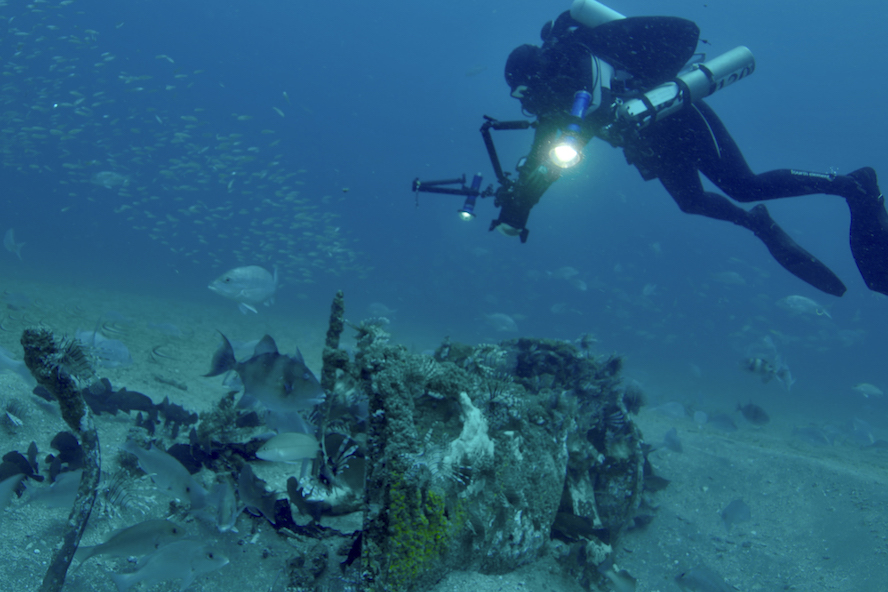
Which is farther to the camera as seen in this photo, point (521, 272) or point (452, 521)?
point (521, 272)

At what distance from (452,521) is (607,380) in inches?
124

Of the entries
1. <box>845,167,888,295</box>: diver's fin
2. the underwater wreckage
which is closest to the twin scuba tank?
<box>845,167,888,295</box>: diver's fin

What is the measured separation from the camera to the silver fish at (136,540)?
85.1 inches

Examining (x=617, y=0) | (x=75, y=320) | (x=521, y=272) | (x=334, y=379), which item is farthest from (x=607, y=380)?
(x=521, y=272)

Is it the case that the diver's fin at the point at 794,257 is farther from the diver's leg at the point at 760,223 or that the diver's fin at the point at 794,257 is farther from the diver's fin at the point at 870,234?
the diver's fin at the point at 870,234

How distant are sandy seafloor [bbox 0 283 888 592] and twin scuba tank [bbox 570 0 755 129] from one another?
424 centimetres

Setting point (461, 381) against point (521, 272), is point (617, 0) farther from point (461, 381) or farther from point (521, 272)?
point (461, 381)

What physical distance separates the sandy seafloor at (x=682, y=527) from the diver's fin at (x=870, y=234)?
2339 mm

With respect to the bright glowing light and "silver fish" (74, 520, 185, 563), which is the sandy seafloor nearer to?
"silver fish" (74, 520, 185, 563)

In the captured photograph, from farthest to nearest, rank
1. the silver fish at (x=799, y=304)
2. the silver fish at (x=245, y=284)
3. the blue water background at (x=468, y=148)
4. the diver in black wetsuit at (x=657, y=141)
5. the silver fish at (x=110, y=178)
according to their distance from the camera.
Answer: the blue water background at (x=468, y=148) < the silver fish at (x=110, y=178) < the silver fish at (x=799, y=304) < the silver fish at (x=245, y=284) < the diver in black wetsuit at (x=657, y=141)

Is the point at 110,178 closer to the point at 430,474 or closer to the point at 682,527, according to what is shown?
the point at 430,474

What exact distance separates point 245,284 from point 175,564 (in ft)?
19.2

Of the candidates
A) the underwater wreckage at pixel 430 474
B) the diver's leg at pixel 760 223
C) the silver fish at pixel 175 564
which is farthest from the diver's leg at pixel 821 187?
the silver fish at pixel 175 564

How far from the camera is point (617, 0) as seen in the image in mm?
45281
